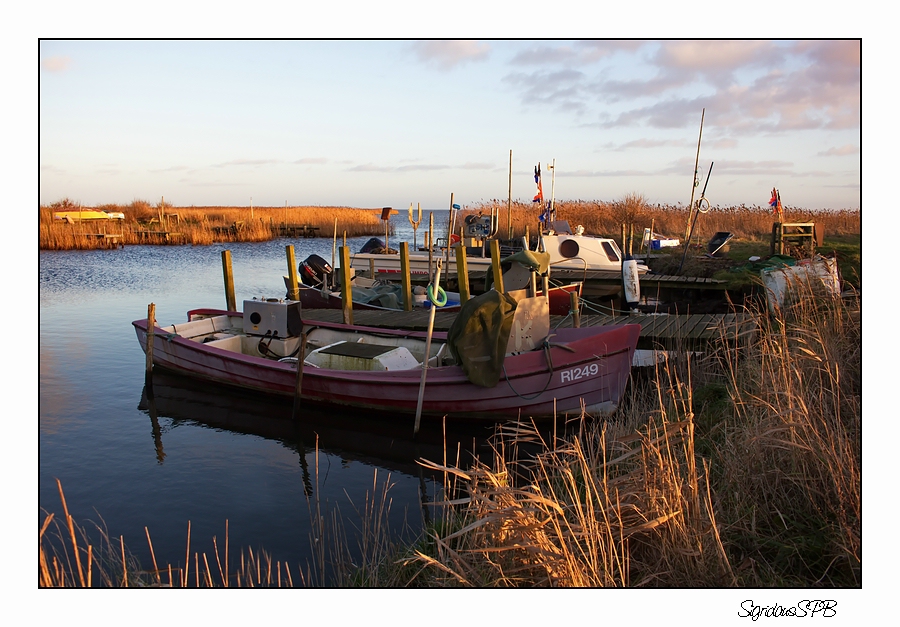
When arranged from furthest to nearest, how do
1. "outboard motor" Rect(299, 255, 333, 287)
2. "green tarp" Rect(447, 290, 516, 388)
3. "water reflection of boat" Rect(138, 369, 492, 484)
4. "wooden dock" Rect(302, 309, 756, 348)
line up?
1. "outboard motor" Rect(299, 255, 333, 287)
2. "wooden dock" Rect(302, 309, 756, 348)
3. "water reflection of boat" Rect(138, 369, 492, 484)
4. "green tarp" Rect(447, 290, 516, 388)

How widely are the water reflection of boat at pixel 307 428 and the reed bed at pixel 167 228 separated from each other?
23799mm

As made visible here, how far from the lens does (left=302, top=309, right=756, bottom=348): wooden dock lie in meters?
10.8

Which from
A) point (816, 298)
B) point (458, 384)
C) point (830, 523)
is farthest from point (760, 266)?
point (830, 523)

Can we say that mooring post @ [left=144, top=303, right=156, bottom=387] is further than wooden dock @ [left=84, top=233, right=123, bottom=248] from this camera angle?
No

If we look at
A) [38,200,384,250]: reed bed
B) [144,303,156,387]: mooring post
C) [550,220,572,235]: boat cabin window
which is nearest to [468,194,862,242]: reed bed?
[550,220,572,235]: boat cabin window

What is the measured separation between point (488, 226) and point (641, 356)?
12140 millimetres

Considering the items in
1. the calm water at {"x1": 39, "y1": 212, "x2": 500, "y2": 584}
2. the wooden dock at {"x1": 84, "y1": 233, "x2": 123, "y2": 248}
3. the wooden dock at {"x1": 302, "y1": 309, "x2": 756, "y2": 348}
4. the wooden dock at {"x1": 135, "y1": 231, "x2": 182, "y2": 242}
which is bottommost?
the calm water at {"x1": 39, "y1": 212, "x2": 500, "y2": 584}

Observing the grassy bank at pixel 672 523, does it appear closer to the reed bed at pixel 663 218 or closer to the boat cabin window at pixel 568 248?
the boat cabin window at pixel 568 248

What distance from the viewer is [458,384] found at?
9.37 m

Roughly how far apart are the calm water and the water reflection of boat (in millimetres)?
28

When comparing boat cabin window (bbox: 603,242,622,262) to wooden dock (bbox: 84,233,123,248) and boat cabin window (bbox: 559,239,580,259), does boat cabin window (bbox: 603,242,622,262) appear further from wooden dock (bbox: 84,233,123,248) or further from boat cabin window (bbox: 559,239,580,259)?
wooden dock (bbox: 84,233,123,248)

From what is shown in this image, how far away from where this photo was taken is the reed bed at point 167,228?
39.1 metres

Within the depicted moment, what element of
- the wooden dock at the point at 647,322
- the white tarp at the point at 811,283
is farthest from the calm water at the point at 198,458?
the white tarp at the point at 811,283
